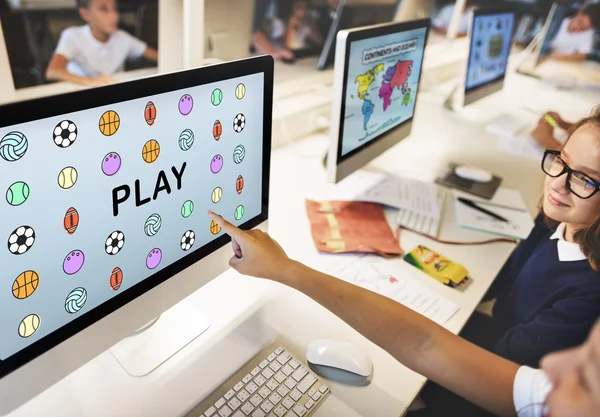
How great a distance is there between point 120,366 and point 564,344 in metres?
0.85

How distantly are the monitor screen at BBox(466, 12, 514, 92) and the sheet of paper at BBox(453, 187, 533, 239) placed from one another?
58 centimetres

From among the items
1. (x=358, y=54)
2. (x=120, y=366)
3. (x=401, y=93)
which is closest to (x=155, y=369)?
(x=120, y=366)

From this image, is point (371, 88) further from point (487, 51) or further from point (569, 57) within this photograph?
point (569, 57)

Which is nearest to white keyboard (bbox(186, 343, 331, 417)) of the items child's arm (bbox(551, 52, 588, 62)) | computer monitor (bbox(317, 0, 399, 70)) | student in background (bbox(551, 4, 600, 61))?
computer monitor (bbox(317, 0, 399, 70))

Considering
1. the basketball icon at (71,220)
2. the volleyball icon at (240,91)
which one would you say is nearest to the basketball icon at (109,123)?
the basketball icon at (71,220)

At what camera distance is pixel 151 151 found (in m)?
0.64

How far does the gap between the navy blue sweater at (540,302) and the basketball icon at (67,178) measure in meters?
0.86

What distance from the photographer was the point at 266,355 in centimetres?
81

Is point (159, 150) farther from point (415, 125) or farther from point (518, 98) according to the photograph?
point (518, 98)

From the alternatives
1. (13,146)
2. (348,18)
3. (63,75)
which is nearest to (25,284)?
(13,146)

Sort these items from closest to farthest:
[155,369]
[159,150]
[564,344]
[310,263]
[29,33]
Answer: [159,150]
[155,369]
[564,344]
[310,263]
[29,33]

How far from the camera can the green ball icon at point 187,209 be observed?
→ 73cm

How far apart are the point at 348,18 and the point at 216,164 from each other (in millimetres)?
1250

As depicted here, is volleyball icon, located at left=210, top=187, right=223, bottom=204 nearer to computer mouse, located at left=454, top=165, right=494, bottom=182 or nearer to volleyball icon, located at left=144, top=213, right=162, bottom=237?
volleyball icon, located at left=144, top=213, right=162, bottom=237
